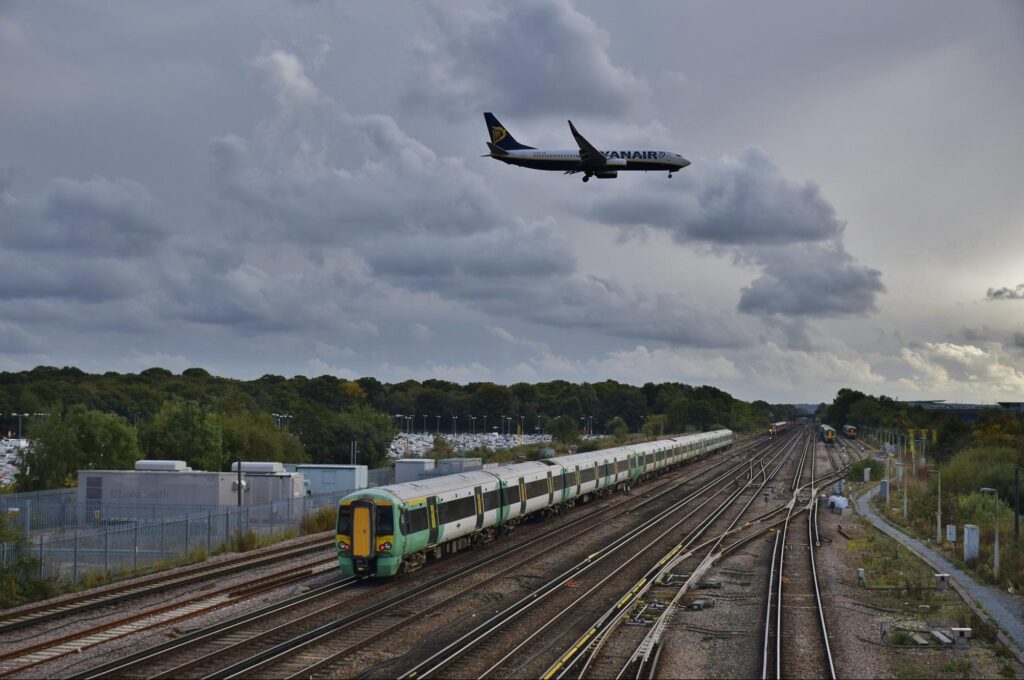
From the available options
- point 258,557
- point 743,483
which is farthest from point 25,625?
point 743,483

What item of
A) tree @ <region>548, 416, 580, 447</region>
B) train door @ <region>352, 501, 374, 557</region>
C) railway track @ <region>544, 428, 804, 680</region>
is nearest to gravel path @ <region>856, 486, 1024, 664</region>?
railway track @ <region>544, 428, 804, 680</region>

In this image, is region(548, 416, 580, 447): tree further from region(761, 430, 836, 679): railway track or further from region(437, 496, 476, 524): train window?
region(437, 496, 476, 524): train window

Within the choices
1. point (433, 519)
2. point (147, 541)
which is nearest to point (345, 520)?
point (433, 519)

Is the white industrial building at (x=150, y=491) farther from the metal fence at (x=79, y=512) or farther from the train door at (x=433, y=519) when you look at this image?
the train door at (x=433, y=519)

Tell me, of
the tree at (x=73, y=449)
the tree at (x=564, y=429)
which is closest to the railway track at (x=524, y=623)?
the tree at (x=73, y=449)

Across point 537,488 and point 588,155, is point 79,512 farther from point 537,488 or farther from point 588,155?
point 588,155

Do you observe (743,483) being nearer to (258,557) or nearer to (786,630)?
(258,557)
